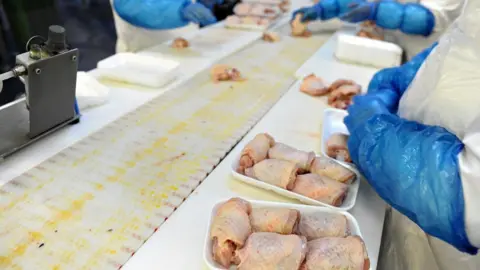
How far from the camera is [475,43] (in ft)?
2.93

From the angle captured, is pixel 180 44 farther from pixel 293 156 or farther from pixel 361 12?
pixel 293 156

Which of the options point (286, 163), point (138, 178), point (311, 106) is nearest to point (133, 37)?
point (311, 106)

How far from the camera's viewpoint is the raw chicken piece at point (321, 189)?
1.06m

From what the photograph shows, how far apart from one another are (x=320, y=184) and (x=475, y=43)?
49 cm

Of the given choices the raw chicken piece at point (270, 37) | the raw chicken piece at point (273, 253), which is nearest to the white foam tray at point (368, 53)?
the raw chicken piece at point (270, 37)

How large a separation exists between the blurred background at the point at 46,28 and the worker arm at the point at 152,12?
127 cm

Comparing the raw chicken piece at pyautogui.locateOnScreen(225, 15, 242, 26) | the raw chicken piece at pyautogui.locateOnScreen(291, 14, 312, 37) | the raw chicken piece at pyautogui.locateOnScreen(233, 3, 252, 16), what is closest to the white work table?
the raw chicken piece at pyautogui.locateOnScreen(291, 14, 312, 37)

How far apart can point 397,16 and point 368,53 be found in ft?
1.11

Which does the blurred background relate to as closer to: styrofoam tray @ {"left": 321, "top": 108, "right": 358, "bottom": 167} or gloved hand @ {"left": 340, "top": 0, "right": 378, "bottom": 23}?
gloved hand @ {"left": 340, "top": 0, "right": 378, "bottom": 23}

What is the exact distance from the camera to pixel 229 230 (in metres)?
0.88

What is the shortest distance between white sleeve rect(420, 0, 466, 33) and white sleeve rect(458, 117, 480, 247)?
1624 mm

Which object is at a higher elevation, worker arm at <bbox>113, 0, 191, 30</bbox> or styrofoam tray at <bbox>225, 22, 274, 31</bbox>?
worker arm at <bbox>113, 0, 191, 30</bbox>

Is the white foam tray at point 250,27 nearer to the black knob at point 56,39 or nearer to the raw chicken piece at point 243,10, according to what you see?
the raw chicken piece at point 243,10

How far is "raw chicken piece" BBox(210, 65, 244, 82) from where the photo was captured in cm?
192
